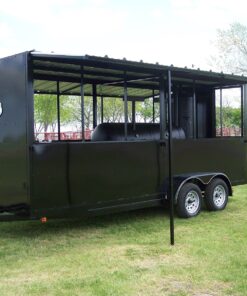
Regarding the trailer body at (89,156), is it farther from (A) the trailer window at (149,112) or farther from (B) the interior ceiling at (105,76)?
(A) the trailer window at (149,112)

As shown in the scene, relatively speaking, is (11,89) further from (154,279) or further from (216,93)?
(216,93)

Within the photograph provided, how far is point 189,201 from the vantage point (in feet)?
27.8

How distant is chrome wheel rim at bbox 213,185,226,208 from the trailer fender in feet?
0.62

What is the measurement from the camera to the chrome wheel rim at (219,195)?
353 inches

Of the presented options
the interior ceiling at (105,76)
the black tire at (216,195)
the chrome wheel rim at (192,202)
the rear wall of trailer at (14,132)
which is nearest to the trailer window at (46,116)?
the interior ceiling at (105,76)

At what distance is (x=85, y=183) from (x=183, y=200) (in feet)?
6.97

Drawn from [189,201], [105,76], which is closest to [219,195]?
[189,201]

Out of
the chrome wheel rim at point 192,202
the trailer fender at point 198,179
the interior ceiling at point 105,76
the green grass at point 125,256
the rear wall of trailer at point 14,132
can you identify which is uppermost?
the interior ceiling at point 105,76

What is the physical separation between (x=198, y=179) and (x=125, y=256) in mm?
3098

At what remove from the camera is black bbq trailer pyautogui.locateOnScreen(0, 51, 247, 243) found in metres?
6.22

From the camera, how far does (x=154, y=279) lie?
16.3ft

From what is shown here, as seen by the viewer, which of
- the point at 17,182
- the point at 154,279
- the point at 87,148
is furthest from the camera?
the point at 87,148

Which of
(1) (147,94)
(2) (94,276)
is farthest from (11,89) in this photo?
(1) (147,94)

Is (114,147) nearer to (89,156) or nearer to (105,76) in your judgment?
(89,156)
